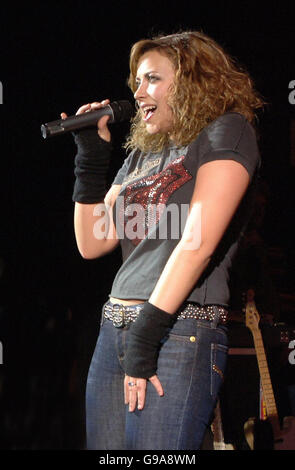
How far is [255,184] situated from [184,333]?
0.39 meters

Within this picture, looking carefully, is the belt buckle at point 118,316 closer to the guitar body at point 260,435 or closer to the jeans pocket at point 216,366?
the jeans pocket at point 216,366

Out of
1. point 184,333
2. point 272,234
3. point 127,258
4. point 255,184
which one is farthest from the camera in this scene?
point 272,234

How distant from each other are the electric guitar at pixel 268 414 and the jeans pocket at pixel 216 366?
1483mm

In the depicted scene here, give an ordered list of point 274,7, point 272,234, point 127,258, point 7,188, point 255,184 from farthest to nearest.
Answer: point 272,234 → point 274,7 → point 7,188 → point 127,258 → point 255,184

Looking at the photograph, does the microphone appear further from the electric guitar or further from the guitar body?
the guitar body

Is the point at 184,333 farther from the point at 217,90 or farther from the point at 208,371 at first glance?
the point at 217,90

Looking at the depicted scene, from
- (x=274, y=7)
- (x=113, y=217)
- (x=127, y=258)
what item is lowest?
(x=127, y=258)

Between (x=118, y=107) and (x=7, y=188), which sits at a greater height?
(x=118, y=107)

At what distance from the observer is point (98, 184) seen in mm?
1406

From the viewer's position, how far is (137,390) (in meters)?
1.11

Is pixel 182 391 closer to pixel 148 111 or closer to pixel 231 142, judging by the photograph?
pixel 231 142

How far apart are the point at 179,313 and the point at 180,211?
24cm

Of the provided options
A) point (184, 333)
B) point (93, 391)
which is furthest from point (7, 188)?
point (184, 333)

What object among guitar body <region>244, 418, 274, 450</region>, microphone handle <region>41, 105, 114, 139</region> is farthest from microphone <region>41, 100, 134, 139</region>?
guitar body <region>244, 418, 274, 450</region>
